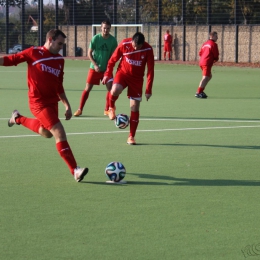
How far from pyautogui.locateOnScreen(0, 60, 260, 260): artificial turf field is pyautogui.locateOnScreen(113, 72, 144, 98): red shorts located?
769mm

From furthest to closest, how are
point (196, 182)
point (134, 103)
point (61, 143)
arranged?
point (134, 103)
point (196, 182)
point (61, 143)

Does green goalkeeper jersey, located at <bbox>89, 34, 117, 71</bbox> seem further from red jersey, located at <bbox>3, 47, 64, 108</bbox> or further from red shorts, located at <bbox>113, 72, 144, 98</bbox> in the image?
red jersey, located at <bbox>3, 47, 64, 108</bbox>

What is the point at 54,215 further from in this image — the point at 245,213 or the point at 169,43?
the point at 169,43

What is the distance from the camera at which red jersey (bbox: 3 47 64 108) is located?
810 centimetres

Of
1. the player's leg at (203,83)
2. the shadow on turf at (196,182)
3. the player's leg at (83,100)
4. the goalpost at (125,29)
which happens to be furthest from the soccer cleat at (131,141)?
the goalpost at (125,29)

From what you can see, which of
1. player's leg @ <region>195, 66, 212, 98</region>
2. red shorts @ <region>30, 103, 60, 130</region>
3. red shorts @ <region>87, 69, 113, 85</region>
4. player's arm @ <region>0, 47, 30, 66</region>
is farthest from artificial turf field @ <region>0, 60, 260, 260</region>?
player's leg @ <region>195, 66, 212, 98</region>

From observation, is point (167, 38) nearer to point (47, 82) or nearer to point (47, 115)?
point (47, 82)

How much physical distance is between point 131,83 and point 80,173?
3766mm

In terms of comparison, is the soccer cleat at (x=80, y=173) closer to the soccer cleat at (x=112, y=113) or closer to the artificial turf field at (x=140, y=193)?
the artificial turf field at (x=140, y=193)

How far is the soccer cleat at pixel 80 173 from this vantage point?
25.5 feet

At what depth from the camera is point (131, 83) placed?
11305mm

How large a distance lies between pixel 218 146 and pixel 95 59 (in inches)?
187

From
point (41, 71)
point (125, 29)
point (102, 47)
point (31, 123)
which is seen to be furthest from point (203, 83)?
point (125, 29)

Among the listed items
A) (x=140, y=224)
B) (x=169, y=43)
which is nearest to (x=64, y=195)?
(x=140, y=224)
